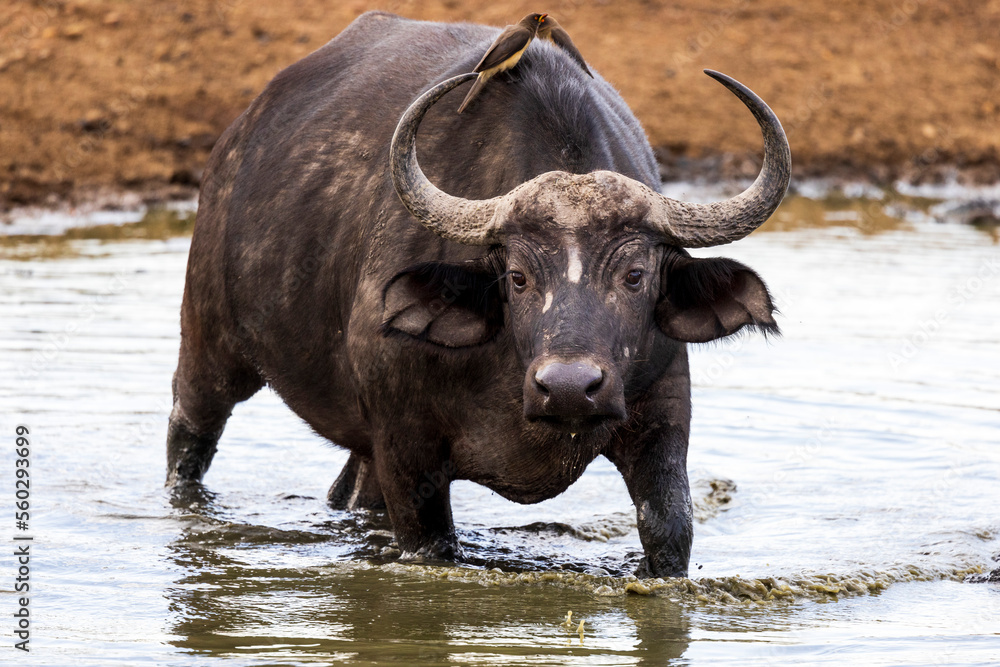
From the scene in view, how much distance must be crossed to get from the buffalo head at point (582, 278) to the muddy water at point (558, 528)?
3.15 feet

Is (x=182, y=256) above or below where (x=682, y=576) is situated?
above

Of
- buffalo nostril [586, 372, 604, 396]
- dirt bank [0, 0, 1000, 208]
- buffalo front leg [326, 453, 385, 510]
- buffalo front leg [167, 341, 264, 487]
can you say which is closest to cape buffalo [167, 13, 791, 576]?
buffalo nostril [586, 372, 604, 396]

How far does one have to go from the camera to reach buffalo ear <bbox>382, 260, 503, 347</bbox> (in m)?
5.21

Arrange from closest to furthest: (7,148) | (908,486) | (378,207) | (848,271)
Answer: (378,207)
(908,486)
(848,271)
(7,148)

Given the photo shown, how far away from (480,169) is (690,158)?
51.5 ft

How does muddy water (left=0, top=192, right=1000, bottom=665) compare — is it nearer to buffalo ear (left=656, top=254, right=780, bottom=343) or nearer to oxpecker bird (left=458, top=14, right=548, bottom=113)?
buffalo ear (left=656, top=254, right=780, bottom=343)

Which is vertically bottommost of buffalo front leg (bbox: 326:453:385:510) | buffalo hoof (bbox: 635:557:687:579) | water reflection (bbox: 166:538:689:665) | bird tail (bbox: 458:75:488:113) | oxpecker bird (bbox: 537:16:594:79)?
water reflection (bbox: 166:538:689:665)

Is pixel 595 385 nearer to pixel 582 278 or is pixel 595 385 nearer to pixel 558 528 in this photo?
pixel 582 278

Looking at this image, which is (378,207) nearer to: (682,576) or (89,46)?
(682,576)

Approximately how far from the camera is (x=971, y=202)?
18469 mm

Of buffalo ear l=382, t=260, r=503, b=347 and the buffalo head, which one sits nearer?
the buffalo head

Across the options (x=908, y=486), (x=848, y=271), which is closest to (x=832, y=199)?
(x=848, y=271)

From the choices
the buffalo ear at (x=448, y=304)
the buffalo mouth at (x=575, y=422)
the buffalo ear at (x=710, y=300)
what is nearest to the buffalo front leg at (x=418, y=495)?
the buffalo ear at (x=448, y=304)

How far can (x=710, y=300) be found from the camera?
5184 mm
